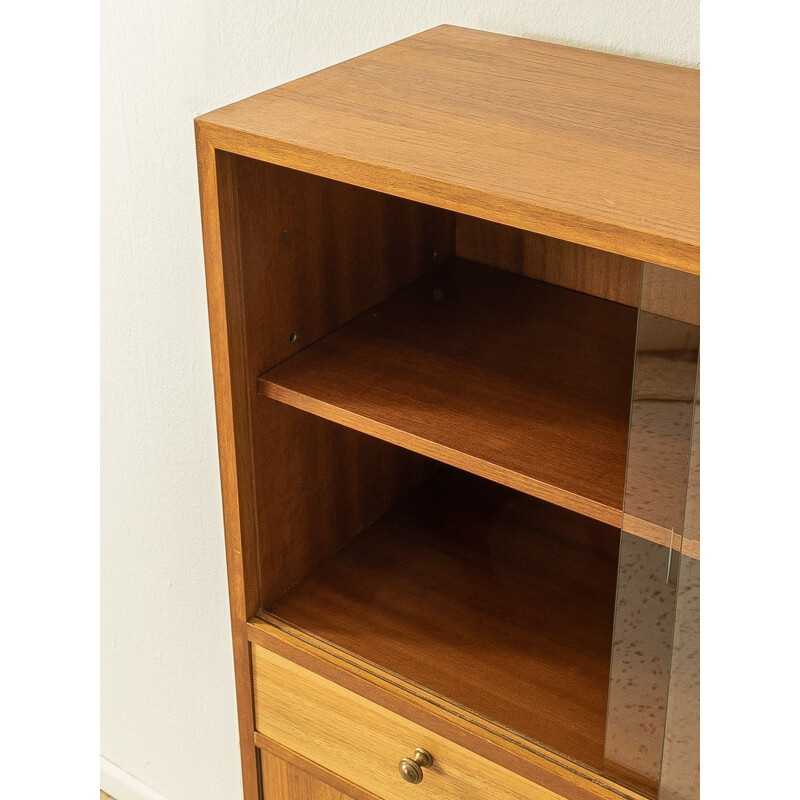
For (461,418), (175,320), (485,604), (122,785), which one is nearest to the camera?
(461,418)

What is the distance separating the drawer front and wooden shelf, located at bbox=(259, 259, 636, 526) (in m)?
0.30

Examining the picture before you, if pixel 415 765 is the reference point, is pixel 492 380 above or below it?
above

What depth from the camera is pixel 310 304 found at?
0.99 m

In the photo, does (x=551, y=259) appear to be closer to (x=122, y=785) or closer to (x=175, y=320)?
(x=175, y=320)

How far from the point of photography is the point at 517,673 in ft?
3.31

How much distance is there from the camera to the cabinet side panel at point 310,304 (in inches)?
36.5

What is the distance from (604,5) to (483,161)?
342mm

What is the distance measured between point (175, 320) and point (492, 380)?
2.18 feet

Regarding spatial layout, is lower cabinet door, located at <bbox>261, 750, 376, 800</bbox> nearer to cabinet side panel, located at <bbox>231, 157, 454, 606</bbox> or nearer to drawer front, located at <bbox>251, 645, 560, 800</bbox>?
drawer front, located at <bbox>251, 645, 560, 800</bbox>

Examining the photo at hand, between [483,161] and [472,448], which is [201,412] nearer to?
[472,448]

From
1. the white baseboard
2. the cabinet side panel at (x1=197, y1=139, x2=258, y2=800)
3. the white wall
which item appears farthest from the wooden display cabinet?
the white baseboard

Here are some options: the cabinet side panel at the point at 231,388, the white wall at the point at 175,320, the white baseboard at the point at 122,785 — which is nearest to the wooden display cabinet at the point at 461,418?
the cabinet side panel at the point at 231,388

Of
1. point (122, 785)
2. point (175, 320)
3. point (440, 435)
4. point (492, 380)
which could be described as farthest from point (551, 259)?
point (122, 785)
